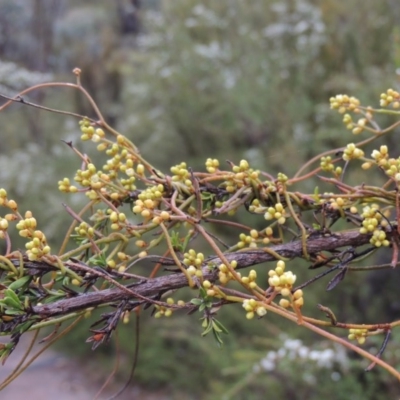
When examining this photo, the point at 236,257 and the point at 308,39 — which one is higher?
the point at 236,257

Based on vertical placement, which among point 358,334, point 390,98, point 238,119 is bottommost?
point 238,119

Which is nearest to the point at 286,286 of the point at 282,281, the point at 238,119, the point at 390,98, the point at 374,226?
the point at 282,281

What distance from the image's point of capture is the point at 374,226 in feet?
1.27

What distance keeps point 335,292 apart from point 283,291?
5.00 ft

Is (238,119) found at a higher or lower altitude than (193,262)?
lower

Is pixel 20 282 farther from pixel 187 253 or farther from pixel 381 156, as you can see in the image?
pixel 381 156

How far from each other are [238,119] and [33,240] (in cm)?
232

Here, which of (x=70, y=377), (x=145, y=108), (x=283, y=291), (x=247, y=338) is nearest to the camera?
(x=283, y=291)

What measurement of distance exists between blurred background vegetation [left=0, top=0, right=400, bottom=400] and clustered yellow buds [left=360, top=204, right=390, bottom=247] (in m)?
1.13

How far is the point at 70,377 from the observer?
2.60 metres

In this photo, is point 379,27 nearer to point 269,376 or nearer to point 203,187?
point 269,376

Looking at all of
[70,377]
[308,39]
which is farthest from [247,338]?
[308,39]

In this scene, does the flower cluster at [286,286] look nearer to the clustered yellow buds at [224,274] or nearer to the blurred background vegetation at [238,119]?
the clustered yellow buds at [224,274]

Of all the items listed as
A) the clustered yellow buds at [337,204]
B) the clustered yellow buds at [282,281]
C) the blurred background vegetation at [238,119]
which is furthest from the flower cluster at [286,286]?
the blurred background vegetation at [238,119]
